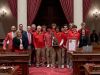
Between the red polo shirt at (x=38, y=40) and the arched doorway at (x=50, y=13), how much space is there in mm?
5148

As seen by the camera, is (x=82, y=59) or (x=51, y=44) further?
(x=51, y=44)

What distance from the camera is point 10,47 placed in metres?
13.5

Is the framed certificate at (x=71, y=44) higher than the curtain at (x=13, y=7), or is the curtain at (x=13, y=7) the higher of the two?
the curtain at (x=13, y=7)

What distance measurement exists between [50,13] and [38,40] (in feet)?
18.1

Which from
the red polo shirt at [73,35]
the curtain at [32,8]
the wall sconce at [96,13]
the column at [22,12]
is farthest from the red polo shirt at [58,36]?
the wall sconce at [96,13]

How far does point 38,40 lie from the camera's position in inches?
573

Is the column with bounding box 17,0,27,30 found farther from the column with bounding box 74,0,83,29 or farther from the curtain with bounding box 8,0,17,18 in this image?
the column with bounding box 74,0,83,29

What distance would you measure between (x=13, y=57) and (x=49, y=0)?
27.9 feet

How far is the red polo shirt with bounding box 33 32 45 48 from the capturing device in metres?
14.5

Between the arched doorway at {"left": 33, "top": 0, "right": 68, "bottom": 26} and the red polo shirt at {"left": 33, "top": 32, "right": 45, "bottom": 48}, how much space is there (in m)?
→ 5.15

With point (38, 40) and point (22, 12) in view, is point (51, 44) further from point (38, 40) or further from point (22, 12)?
point (22, 12)

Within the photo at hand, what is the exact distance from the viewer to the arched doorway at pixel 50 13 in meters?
19.7

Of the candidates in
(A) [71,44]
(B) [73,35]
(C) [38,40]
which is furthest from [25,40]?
(B) [73,35]

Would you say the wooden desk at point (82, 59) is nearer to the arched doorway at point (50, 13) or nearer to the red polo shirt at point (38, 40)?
the red polo shirt at point (38, 40)
